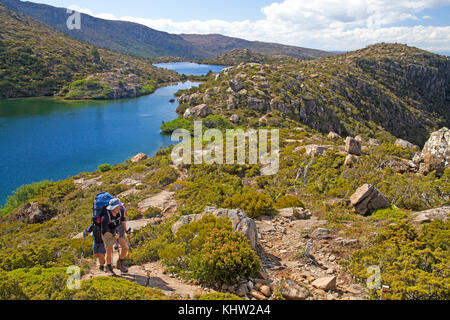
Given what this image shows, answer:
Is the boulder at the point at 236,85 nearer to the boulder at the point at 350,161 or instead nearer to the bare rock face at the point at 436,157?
the boulder at the point at 350,161

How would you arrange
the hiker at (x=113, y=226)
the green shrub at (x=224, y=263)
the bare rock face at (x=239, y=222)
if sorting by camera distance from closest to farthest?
the green shrub at (x=224, y=263), the hiker at (x=113, y=226), the bare rock face at (x=239, y=222)

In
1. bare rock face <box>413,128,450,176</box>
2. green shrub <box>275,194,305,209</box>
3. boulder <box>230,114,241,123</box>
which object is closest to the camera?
green shrub <box>275,194,305,209</box>

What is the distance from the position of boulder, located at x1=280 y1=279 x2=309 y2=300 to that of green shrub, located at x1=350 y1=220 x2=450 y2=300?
1493mm

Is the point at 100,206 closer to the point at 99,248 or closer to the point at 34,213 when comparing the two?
the point at 99,248

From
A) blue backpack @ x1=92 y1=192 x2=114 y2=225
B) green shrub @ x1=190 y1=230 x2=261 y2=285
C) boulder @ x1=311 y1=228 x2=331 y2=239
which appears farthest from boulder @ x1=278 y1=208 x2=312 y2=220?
blue backpack @ x1=92 y1=192 x2=114 y2=225

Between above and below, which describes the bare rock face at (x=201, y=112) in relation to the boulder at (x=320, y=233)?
above

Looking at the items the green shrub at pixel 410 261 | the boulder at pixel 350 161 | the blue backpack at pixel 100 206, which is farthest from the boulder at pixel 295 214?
the blue backpack at pixel 100 206

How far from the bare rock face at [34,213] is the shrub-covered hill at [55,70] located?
7160 centimetres

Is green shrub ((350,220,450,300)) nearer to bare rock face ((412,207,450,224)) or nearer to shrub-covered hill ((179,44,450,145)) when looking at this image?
bare rock face ((412,207,450,224))

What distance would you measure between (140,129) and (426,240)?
5523cm

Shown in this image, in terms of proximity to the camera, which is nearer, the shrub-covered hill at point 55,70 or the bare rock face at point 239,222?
the bare rock face at point 239,222

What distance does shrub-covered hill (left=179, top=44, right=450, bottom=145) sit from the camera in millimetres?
52125

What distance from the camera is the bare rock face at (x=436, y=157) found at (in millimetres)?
13930

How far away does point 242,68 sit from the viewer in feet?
235
